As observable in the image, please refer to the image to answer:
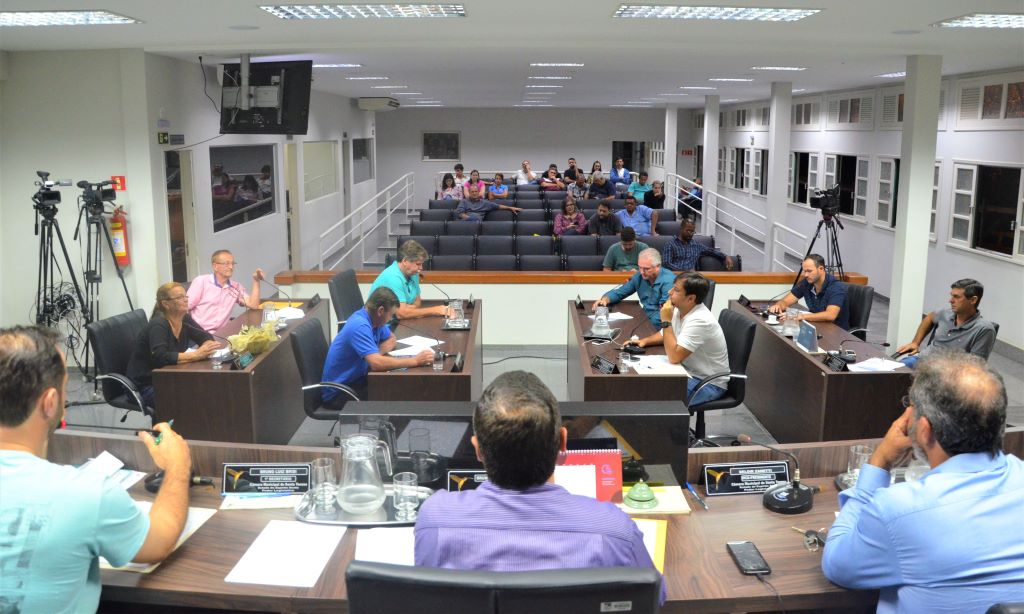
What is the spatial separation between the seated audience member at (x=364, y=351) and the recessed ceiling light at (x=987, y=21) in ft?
12.5

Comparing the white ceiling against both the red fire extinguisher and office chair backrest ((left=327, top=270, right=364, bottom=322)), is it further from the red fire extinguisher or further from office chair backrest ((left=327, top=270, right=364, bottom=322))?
office chair backrest ((left=327, top=270, right=364, bottom=322))

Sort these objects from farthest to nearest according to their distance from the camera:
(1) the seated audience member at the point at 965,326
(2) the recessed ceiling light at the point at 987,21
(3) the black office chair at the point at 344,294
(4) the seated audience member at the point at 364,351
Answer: (3) the black office chair at the point at 344,294 < (2) the recessed ceiling light at the point at 987,21 < (1) the seated audience member at the point at 965,326 < (4) the seated audience member at the point at 364,351

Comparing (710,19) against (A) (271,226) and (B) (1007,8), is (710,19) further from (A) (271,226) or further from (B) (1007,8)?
(A) (271,226)

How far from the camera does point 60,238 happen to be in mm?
6406

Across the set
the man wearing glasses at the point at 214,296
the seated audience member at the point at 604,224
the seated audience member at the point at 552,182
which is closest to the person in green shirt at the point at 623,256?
the seated audience member at the point at 604,224

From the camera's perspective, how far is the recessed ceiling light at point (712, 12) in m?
4.95

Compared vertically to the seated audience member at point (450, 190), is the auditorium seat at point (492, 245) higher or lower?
lower

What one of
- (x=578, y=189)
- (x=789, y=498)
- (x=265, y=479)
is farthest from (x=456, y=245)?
(x=789, y=498)

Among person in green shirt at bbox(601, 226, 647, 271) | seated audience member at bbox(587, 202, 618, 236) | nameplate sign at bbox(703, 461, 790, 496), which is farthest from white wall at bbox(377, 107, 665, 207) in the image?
nameplate sign at bbox(703, 461, 790, 496)

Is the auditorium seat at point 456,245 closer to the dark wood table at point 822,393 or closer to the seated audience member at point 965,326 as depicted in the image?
the dark wood table at point 822,393

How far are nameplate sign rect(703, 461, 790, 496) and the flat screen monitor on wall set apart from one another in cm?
540

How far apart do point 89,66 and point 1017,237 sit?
8200 millimetres

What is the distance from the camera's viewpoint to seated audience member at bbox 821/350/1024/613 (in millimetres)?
1797

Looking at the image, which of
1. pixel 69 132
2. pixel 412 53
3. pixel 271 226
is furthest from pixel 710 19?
pixel 271 226
